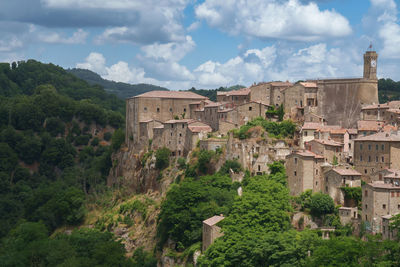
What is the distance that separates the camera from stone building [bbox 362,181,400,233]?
56.1m

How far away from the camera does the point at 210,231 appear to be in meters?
63.4

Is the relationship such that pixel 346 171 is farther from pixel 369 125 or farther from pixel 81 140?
pixel 81 140

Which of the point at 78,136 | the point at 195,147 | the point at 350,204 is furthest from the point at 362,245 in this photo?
the point at 78,136

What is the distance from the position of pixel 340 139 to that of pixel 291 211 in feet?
43.3

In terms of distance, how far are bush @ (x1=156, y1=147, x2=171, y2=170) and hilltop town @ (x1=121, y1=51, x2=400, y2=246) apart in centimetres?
94

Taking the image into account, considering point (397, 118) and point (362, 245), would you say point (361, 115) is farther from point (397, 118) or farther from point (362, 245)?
point (362, 245)

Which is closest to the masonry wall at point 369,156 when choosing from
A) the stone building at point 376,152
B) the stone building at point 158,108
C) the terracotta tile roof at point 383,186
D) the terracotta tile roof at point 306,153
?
the stone building at point 376,152

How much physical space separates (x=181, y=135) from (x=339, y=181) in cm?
2787

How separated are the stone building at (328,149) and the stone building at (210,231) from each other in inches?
505

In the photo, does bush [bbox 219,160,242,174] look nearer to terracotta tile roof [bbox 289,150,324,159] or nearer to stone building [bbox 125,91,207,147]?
terracotta tile roof [bbox 289,150,324,159]

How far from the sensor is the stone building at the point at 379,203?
56125mm

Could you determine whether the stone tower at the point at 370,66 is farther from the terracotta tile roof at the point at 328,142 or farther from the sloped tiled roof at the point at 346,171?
the sloped tiled roof at the point at 346,171

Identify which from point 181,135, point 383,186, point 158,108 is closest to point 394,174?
point 383,186

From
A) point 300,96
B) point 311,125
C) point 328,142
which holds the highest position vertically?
point 300,96
